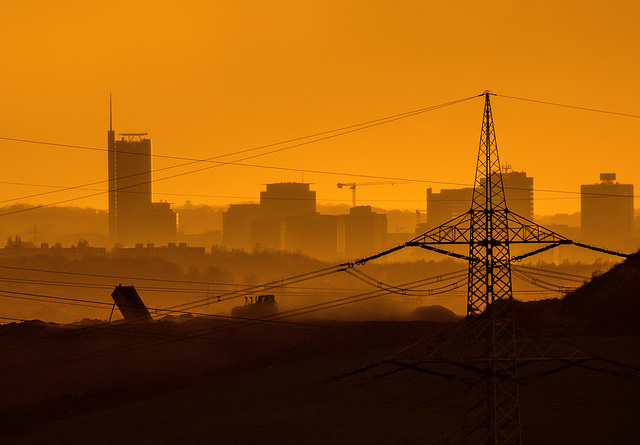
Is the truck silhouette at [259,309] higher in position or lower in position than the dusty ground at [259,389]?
higher

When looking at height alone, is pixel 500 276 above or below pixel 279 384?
above

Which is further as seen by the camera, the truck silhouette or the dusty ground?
the truck silhouette

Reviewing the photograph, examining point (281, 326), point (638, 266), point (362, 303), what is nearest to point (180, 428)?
point (281, 326)

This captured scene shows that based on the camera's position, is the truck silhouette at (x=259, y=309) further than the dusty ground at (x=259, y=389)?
Yes

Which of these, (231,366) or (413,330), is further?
(413,330)

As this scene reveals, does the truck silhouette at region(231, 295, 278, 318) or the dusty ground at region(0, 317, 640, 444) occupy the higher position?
the truck silhouette at region(231, 295, 278, 318)

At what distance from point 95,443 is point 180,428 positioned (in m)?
5.63

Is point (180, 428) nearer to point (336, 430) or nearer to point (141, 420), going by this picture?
point (141, 420)

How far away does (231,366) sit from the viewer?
95938 millimetres

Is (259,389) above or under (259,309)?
under

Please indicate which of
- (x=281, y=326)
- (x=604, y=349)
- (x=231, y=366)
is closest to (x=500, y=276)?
(x=604, y=349)

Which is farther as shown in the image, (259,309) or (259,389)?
(259,309)

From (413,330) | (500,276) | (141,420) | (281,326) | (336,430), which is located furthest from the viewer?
(281,326)

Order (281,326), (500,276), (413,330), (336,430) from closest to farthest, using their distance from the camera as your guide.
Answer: (500,276)
(336,430)
(413,330)
(281,326)
